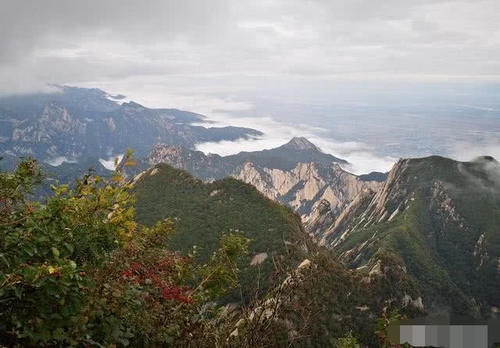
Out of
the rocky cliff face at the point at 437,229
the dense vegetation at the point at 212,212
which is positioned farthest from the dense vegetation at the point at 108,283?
the rocky cliff face at the point at 437,229

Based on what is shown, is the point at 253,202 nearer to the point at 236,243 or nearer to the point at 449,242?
the point at 236,243

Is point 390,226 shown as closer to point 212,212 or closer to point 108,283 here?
point 212,212

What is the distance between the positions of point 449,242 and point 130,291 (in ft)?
512

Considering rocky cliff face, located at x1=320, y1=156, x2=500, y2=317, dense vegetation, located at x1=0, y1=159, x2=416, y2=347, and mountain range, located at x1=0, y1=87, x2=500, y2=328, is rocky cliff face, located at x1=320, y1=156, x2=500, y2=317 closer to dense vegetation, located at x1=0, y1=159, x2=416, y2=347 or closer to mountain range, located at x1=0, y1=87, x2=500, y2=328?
mountain range, located at x1=0, y1=87, x2=500, y2=328

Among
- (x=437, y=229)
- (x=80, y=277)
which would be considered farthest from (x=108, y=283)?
(x=437, y=229)

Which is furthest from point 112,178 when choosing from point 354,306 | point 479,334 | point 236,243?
point 354,306

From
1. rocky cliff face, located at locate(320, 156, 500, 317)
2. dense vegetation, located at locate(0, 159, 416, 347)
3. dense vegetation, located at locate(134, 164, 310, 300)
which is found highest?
dense vegetation, located at locate(0, 159, 416, 347)

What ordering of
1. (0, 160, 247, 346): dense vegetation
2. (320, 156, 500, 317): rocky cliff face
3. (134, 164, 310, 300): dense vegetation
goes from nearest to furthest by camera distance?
(0, 160, 247, 346): dense vegetation
(134, 164, 310, 300): dense vegetation
(320, 156, 500, 317): rocky cliff face

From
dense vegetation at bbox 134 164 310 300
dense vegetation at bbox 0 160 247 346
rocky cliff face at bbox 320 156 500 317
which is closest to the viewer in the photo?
dense vegetation at bbox 0 160 247 346

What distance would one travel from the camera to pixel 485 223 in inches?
5630

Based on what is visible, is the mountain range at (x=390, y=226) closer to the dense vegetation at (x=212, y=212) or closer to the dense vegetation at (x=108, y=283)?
the dense vegetation at (x=212, y=212)

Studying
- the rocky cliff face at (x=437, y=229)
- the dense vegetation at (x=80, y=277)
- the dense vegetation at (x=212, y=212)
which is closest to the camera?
the dense vegetation at (x=80, y=277)

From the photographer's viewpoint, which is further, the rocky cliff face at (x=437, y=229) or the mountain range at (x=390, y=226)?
the rocky cliff face at (x=437, y=229)

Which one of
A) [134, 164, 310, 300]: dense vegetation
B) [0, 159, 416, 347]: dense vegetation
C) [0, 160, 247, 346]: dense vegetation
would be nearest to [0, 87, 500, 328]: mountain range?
[134, 164, 310, 300]: dense vegetation
